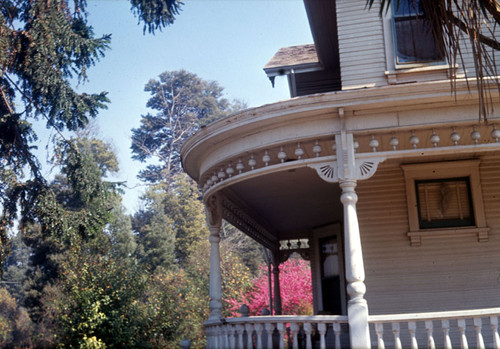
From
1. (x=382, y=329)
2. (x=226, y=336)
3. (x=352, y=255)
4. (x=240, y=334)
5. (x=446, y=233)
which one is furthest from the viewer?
(x=446, y=233)

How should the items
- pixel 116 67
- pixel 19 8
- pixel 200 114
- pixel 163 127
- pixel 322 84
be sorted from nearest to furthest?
pixel 322 84
pixel 19 8
pixel 116 67
pixel 163 127
pixel 200 114

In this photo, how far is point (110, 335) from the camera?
15789 mm

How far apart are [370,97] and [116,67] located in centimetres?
Answer: 3407

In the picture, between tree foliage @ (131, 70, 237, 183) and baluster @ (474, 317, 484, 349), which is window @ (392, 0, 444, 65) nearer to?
baluster @ (474, 317, 484, 349)

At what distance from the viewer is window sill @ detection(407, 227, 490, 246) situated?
8189 mm

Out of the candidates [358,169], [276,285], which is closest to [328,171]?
[358,169]

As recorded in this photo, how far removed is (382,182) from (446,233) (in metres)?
1.24

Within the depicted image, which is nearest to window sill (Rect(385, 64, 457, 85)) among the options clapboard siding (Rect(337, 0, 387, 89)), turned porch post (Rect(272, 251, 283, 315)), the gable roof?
clapboard siding (Rect(337, 0, 387, 89))

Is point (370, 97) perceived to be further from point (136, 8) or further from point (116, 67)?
point (116, 67)

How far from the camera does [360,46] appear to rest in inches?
364

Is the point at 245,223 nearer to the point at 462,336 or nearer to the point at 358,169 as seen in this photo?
the point at 358,169

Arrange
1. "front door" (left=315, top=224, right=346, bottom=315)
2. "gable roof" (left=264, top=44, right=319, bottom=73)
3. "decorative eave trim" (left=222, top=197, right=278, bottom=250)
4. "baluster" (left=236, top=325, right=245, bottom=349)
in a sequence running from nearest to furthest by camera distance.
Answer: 1. "baluster" (left=236, top=325, right=245, bottom=349)
2. "decorative eave trim" (left=222, top=197, right=278, bottom=250)
3. "front door" (left=315, top=224, right=346, bottom=315)
4. "gable roof" (left=264, top=44, right=319, bottom=73)

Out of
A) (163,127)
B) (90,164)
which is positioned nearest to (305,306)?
(90,164)

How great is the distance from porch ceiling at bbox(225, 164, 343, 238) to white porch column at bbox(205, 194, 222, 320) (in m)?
0.59
